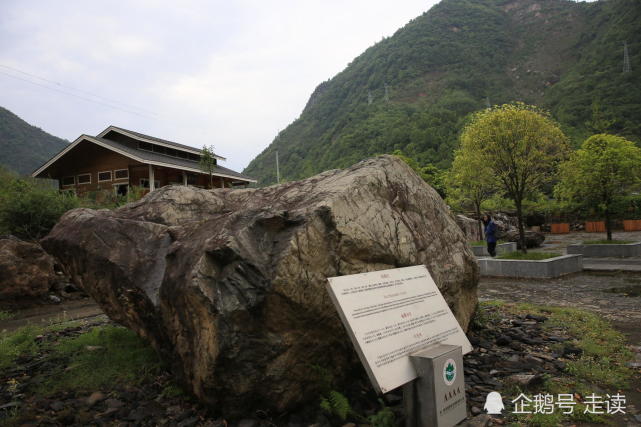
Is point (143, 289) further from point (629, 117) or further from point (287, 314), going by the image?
point (629, 117)

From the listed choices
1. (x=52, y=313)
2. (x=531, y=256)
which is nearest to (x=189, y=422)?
(x=52, y=313)

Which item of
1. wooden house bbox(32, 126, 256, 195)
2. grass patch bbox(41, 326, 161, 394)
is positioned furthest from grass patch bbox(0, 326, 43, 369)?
wooden house bbox(32, 126, 256, 195)

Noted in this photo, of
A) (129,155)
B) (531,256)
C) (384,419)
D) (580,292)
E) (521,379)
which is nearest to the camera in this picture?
(384,419)

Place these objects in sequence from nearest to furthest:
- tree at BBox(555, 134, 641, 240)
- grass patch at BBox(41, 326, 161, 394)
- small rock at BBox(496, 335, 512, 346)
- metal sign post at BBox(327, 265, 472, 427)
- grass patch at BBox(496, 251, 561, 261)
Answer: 1. metal sign post at BBox(327, 265, 472, 427)
2. grass patch at BBox(41, 326, 161, 394)
3. small rock at BBox(496, 335, 512, 346)
4. grass patch at BBox(496, 251, 561, 261)
5. tree at BBox(555, 134, 641, 240)

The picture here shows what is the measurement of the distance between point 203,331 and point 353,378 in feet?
5.70

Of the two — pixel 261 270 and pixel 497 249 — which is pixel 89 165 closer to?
pixel 497 249

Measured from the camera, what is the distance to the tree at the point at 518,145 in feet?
43.8

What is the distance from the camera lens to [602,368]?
14.4 ft

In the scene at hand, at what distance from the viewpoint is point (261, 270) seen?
346 centimetres

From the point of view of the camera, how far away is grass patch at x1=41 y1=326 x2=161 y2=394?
167 inches

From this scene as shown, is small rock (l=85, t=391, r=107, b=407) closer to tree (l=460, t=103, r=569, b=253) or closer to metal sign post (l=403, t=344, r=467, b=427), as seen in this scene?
metal sign post (l=403, t=344, r=467, b=427)

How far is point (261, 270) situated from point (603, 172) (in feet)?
52.4

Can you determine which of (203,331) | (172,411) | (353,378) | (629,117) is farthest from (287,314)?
(629,117)
